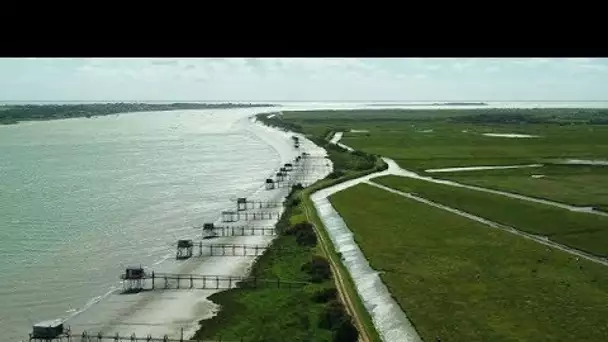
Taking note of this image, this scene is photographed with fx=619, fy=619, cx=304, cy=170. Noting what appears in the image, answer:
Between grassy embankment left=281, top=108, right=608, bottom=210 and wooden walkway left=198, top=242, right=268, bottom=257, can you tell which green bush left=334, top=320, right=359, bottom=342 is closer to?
wooden walkway left=198, top=242, right=268, bottom=257

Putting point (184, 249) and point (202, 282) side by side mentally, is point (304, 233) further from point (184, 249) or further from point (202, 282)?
point (202, 282)

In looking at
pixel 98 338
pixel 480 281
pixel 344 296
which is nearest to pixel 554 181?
pixel 480 281

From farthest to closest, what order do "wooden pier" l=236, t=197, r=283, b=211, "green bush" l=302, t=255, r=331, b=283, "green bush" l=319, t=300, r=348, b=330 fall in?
"wooden pier" l=236, t=197, r=283, b=211
"green bush" l=302, t=255, r=331, b=283
"green bush" l=319, t=300, r=348, b=330

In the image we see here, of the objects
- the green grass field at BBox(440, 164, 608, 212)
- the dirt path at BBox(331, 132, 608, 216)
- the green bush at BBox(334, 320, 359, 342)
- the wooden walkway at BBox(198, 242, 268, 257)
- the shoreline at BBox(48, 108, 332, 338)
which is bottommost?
the shoreline at BBox(48, 108, 332, 338)

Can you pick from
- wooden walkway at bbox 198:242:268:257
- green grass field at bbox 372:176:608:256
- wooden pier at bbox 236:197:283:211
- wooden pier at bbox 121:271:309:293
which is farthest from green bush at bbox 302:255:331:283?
wooden pier at bbox 236:197:283:211

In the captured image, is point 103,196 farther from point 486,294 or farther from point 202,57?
point 202,57

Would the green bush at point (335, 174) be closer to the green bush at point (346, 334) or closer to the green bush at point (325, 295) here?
the green bush at point (325, 295)
